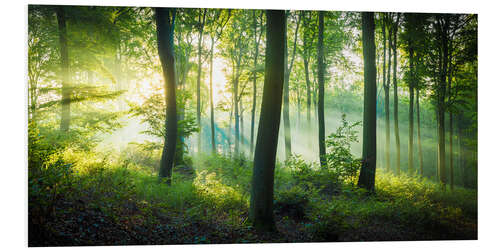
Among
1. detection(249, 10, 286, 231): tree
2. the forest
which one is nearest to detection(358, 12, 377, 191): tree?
the forest

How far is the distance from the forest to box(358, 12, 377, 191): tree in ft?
0.09

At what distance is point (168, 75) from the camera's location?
495cm

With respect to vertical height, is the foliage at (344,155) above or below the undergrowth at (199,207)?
above

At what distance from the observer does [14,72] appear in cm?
A: 335

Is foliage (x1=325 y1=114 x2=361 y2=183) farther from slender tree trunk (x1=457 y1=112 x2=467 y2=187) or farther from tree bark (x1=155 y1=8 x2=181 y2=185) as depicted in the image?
tree bark (x1=155 y1=8 x2=181 y2=185)

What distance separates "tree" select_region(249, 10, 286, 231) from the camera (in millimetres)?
3189

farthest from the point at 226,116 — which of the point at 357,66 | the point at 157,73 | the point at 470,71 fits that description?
the point at 470,71

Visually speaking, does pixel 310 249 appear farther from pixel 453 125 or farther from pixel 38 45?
pixel 38 45

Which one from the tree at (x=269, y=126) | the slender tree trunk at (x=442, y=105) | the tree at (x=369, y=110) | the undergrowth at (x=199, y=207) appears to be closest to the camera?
the undergrowth at (x=199, y=207)

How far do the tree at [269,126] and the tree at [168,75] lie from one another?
2635 millimetres

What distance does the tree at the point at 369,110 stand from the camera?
15.2 feet

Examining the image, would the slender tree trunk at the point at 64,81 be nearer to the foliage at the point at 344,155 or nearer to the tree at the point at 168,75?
the tree at the point at 168,75

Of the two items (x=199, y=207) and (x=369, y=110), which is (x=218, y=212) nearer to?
(x=199, y=207)

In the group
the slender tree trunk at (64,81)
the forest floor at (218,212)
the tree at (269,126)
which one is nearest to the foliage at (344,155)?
the forest floor at (218,212)
